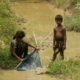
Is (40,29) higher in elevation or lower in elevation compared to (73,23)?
lower

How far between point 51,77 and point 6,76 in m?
0.94

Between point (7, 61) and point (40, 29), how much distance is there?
403 cm

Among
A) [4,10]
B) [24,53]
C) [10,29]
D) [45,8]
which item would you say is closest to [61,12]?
[45,8]

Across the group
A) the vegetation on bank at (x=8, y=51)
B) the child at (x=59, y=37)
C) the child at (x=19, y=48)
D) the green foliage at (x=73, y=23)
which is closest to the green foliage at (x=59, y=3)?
the vegetation on bank at (x=8, y=51)

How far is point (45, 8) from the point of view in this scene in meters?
14.6

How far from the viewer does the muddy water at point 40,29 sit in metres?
6.84

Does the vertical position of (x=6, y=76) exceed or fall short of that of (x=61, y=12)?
it falls short

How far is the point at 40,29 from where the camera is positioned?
36.4ft

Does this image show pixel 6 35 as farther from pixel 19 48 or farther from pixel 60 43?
pixel 60 43

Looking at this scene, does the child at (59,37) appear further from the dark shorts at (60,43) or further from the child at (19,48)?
the child at (19,48)

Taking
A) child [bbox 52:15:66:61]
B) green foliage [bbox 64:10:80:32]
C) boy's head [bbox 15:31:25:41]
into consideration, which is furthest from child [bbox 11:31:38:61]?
green foliage [bbox 64:10:80:32]

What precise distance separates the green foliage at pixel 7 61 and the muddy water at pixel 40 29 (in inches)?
6.7

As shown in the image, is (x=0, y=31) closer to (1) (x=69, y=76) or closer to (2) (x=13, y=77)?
(2) (x=13, y=77)

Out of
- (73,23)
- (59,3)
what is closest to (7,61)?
(73,23)
